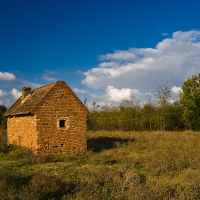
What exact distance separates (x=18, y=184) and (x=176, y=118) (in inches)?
1133

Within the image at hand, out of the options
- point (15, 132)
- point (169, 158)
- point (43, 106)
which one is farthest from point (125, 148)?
point (15, 132)

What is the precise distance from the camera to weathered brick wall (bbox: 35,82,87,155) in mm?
11344

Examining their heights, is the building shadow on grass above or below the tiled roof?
below

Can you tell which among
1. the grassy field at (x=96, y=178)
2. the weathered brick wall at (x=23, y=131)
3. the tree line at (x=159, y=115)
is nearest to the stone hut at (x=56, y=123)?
the weathered brick wall at (x=23, y=131)

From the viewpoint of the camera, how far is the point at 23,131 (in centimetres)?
1286

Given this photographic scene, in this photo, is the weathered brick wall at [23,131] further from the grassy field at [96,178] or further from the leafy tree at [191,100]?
the leafy tree at [191,100]

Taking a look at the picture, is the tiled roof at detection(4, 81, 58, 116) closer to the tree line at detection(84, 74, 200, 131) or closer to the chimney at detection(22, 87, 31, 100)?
the chimney at detection(22, 87, 31, 100)

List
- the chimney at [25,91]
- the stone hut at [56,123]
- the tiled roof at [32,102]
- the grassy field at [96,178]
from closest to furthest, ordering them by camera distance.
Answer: the grassy field at [96,178], the stone hut at [56,123], the tiled roof at [32,102], the chimney at [25,91]

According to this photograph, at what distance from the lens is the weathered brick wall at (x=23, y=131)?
455 inches

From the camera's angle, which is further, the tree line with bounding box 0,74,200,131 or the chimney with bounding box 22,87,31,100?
the tree line with bounding box 0,74,200,131

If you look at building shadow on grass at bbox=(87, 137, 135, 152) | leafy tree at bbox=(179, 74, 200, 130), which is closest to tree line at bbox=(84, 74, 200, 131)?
leafy tree at bbox=(179, 74, 200, 130)

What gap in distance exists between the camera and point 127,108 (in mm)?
30312

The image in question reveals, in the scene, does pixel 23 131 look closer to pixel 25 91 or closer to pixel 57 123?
pixel 57 123

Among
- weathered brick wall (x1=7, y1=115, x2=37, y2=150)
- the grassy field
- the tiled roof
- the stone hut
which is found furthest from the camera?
the tiled roof
